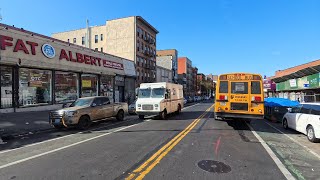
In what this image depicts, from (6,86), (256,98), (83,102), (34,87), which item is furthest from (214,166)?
(34,87)

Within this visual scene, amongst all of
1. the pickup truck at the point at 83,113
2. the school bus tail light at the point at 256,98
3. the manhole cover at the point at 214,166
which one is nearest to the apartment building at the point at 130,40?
the pickup truck at the point at 83,113

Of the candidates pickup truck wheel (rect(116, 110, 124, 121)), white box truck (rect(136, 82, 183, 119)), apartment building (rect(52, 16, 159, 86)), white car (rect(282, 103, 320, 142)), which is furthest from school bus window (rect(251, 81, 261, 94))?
apartment building (rect(52, 16, 159, 86))

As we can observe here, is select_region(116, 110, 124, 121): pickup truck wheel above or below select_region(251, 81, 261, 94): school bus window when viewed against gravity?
below

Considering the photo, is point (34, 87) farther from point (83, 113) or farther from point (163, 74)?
point (163, 74)

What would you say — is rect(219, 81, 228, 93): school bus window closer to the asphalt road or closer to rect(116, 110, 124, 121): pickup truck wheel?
the asphalt road

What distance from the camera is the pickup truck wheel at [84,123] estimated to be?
13.9 metres

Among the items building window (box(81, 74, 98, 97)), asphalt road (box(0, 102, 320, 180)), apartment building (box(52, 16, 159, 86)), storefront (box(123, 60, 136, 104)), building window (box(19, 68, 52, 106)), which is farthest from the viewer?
apartment building (box(52, 16, 159, 86))

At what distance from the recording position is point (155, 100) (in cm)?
1823

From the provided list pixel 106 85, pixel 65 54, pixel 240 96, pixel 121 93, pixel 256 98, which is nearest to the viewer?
pixel 256 98

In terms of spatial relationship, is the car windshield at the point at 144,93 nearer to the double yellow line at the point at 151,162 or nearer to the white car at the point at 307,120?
the white car at the point at 307,120

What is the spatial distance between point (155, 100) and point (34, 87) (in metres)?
11.1

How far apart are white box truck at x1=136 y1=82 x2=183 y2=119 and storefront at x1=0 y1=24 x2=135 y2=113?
9540 mm

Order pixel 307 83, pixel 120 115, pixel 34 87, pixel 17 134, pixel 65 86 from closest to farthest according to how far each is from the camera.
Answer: pixel 17 134
pixel 120 115
pixel 34 87
pixel 65 86
pixel 307 83

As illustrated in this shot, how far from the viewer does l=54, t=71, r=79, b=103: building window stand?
2473cm
